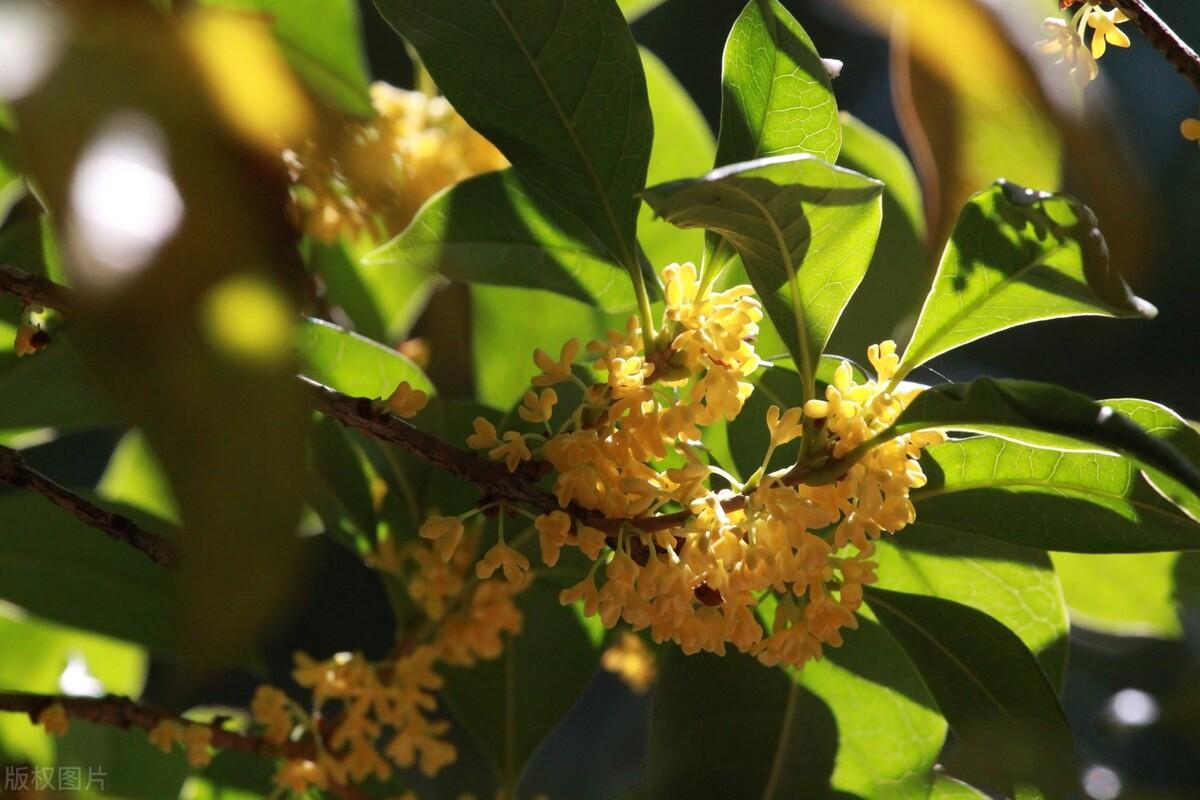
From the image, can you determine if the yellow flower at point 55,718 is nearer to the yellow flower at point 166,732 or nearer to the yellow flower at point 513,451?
the yellow flower at point 166,732

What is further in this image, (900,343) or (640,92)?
(900,343)

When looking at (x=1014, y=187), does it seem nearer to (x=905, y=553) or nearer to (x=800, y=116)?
(x=800, y=116)

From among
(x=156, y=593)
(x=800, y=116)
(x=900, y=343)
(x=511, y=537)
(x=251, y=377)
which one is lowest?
(x=156, y=593)

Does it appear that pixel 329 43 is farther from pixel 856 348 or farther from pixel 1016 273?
pixel 1016 273

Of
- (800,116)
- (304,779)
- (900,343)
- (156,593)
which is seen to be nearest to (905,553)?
(900,343)

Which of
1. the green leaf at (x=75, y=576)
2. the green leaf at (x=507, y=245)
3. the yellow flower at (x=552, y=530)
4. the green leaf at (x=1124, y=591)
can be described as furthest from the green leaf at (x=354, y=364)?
the green leaf at (x=1124, y=591)
